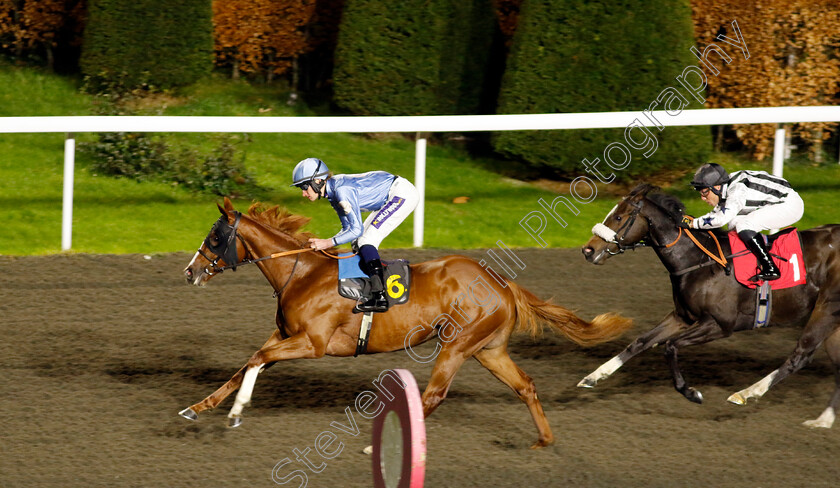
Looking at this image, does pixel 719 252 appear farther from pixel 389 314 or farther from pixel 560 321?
pixel 389 314

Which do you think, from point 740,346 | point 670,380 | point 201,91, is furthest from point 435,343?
point 201,91

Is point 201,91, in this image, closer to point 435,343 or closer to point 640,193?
point 435,343

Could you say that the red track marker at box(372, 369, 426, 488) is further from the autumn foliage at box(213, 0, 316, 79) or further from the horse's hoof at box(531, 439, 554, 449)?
the autumn foliage at box(213, 0, 316, 79)

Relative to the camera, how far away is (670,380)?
19.0 feet

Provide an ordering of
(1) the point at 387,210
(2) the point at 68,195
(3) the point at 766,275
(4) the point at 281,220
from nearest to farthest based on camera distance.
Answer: (1) the point at 387,210
(4) the point at 281,220
(3) the point at 766,275
(2) the point at 68,195

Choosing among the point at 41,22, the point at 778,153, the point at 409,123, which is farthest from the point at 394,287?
the point at 41,22

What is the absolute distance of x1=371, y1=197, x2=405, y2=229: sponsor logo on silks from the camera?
5037 millimetres

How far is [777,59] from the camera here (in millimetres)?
10852

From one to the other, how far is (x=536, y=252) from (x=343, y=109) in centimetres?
395

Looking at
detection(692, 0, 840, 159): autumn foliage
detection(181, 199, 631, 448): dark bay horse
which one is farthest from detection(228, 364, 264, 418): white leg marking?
detection(692, 0, 840, 159): autumn foliage

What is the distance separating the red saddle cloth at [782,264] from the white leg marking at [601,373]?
0.82 metres

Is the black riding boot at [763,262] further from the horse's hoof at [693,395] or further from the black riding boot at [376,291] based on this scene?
the black riding boot at [376,291]

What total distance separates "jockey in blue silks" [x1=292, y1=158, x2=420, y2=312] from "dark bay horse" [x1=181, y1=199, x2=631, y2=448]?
0.46 ft

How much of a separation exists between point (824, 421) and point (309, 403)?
2656mm
